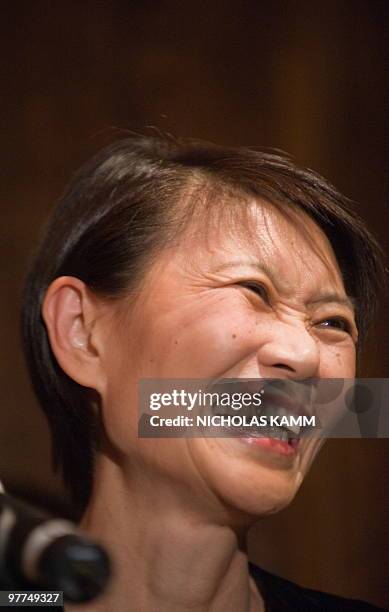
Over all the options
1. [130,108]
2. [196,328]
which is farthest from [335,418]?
[130,108]

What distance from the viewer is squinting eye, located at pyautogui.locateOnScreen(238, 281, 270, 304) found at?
867mm

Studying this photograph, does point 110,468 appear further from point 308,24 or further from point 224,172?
point 308,24

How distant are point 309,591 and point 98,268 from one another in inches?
16.3

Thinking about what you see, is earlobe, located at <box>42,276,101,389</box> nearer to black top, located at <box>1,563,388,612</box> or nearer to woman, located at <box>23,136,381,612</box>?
woman, located at <box>23,136,381,612</box>

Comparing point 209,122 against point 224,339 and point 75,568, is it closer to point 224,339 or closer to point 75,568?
point 224,339

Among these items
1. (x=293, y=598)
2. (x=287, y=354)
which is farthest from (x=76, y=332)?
(x=293, y=598)

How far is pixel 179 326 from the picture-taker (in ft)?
2.84

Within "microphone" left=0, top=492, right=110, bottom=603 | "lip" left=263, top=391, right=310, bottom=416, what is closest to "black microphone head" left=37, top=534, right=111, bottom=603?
"microphone" left=0, top=492, right=110, bottom=603

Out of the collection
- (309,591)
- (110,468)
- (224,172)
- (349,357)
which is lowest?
(309,591)

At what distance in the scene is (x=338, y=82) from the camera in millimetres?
988

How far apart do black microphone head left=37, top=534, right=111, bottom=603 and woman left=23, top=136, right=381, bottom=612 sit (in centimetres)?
6

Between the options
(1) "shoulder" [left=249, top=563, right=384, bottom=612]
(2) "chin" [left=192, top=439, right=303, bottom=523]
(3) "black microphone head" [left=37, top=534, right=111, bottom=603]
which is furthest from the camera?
(1) "shoulder" [left=249, top=563, right=384, bottom=612]

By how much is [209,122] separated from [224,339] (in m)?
0.25

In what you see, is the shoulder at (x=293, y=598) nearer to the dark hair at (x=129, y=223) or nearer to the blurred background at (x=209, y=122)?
the blurred background at (x=209, y=122)
